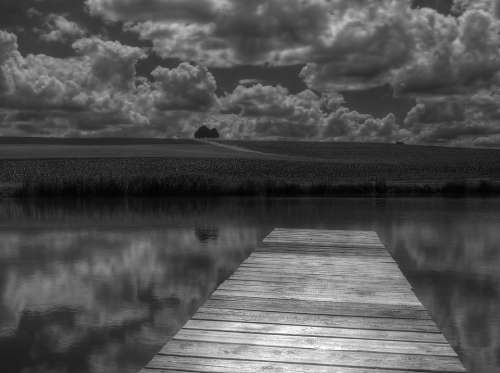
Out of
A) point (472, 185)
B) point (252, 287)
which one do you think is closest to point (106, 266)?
point (252, 287)

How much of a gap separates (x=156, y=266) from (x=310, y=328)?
6173 millimetres

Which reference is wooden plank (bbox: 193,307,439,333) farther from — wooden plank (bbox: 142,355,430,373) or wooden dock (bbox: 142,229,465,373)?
wooden plank (bbox: 142,355,430,373)

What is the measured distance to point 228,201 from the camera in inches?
947

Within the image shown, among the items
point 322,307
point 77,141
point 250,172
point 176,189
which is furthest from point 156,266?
point 77,141

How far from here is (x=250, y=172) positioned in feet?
116

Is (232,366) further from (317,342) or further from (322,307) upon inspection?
(322,307)

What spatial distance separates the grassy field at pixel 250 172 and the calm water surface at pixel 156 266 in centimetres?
358

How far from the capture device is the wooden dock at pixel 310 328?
418 cm

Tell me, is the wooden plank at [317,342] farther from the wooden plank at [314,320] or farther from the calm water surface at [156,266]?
the calm water surface at [156,266]

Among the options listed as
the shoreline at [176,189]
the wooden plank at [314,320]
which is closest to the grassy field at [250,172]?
the shoreline at [176,189]

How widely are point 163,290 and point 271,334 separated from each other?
412cm

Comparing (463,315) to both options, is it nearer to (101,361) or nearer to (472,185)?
(101,361)

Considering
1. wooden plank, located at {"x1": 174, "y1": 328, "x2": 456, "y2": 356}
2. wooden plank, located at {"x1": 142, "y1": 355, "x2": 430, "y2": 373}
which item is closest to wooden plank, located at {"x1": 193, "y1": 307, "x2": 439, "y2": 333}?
wooden plank, located at {"x1": 174, "y1": 328, "x2": 456, "y2": 356}

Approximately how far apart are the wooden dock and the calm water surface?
2.91ft
